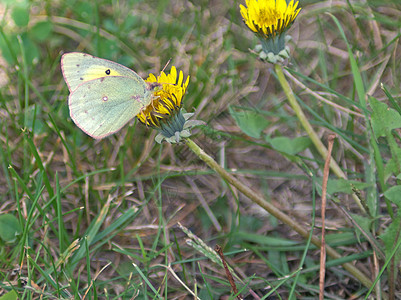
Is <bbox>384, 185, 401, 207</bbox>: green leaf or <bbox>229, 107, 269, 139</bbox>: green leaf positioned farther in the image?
<bbox>229, 107, 269, 139</bbox>: green leaf

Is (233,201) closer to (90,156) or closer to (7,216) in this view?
(90,156)

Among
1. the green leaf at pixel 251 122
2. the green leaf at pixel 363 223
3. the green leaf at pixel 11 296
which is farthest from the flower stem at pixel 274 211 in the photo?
the green leaf at pixel 11 296

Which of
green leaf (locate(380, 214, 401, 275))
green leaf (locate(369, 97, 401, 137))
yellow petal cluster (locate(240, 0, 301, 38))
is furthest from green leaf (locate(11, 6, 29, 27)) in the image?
green leaf (locate(380, 214, 401, 275))

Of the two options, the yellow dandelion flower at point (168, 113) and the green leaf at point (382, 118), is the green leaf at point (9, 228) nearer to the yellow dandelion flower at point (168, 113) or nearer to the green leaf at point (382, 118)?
the yellow dandelion flower at point (168, 113)

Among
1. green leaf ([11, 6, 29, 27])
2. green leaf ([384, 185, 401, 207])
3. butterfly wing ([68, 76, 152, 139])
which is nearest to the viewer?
green leaf ([384, 185, 401, 207])

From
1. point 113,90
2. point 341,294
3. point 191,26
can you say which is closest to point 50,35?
point 191,26

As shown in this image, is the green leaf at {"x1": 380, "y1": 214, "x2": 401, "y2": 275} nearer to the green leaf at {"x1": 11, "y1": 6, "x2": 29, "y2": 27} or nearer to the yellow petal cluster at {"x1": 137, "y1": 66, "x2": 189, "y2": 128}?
the yellow petal cluster at {"x1": 137, "y1": 66, "x2": 189, "y2": 128}

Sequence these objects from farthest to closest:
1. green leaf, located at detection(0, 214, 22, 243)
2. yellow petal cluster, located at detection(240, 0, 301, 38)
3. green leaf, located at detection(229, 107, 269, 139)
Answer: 1. green leaf, located at detection(229, 107, 269, 139)
2. green leaf, located at detection(0, 214, 22, 243)
3. yellow petal cluster, located at detection(240, 0, 301, 38)
